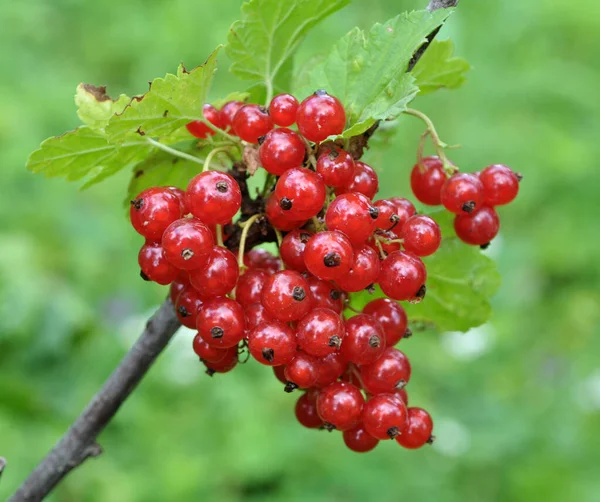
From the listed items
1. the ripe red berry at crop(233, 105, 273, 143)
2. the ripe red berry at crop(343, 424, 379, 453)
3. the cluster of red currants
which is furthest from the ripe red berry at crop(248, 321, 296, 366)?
the ripe red berry at crop(233, 105, 273, 143)

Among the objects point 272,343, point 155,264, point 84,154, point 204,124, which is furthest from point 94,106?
point 272,343

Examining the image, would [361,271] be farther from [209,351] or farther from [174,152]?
[174,152]

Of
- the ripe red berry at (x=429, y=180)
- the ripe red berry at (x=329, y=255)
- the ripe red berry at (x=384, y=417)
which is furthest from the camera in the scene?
the ripe red berry at (x=429, y=180)

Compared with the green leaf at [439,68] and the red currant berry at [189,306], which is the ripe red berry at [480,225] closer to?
the green leaf at [439,68]

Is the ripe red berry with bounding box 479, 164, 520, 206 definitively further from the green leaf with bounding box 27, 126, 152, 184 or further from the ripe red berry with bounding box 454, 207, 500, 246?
the green leaf with bounding box 27, 126, 152, 184

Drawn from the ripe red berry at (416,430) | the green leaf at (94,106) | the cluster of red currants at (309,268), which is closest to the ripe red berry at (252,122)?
the cluster of red currants at (309,268)
